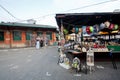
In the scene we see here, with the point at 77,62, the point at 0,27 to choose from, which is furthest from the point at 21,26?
the point at 77,62

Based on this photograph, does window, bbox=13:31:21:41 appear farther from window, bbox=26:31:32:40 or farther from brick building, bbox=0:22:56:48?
window, bbox=26:31:32:40

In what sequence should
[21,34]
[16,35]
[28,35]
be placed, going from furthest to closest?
[28,35], [21,34], [16,35]

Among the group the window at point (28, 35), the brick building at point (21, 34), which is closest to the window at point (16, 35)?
the brick building at point (21, 34)

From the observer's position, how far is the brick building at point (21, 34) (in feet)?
66.2

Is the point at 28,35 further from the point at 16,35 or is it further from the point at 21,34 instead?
the point at 16,35

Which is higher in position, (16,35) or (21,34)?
(21,34)

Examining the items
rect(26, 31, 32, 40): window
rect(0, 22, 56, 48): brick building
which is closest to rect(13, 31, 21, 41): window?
rect(0, 22, 56, 48): brick building

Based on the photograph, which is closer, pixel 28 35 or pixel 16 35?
pixel 16 35

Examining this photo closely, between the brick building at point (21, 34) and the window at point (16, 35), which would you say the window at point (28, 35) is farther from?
the window at point (16, 35)

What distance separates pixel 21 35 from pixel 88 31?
15.3 metres

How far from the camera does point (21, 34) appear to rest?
71.1 feet

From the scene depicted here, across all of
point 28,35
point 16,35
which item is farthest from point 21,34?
point 28,35

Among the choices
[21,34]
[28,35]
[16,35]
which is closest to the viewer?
[16,35]

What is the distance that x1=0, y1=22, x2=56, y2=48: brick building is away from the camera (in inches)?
794
